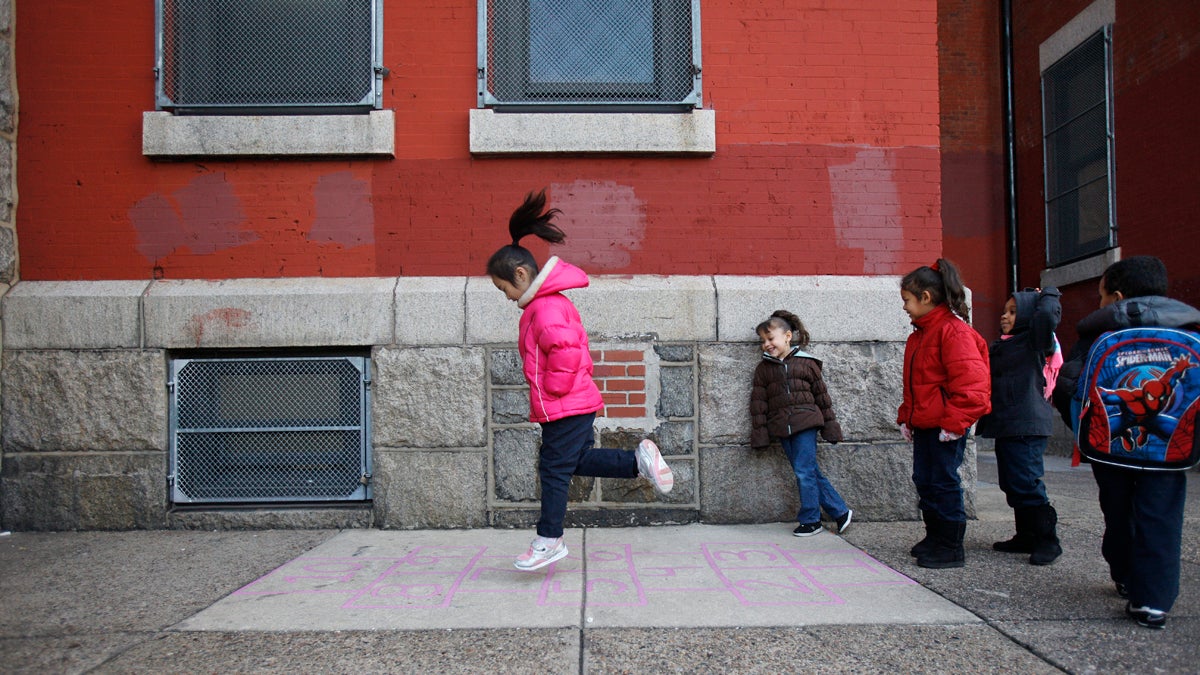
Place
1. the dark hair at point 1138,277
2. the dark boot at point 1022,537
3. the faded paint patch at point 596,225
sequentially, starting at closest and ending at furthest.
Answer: the dark hair at point 1138,277 → the dark boot at point 1022,537 → the faded paint patch at point 596,225

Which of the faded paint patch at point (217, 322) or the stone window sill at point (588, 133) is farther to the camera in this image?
the stone window sill at point (588, 133)

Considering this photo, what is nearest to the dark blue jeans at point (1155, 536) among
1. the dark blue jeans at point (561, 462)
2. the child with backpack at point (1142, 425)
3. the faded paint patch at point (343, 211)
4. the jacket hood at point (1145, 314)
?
the child with backpack at point (1142, 425)

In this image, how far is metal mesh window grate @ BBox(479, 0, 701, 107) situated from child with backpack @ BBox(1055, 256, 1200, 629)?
280 cm

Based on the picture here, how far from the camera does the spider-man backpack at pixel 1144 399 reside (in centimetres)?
276

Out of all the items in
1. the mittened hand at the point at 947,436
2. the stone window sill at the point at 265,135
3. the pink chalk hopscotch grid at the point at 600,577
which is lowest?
the pink chalk hopscotch grid at the point at 600,577

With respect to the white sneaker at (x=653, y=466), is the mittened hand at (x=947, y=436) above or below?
above

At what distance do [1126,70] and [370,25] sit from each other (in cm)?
791

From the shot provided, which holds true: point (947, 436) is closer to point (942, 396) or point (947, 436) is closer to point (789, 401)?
point (942, 396)

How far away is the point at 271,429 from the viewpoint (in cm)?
477

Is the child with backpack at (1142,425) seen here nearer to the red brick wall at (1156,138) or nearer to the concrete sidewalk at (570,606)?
the concrete sidewalk at (570,606)

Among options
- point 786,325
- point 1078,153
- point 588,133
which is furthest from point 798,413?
point 1078,153

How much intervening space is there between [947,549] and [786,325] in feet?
4.97

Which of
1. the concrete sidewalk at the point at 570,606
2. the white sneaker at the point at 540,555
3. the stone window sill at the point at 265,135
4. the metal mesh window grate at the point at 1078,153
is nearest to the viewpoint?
the concrete sidewalk at the point at 570,606

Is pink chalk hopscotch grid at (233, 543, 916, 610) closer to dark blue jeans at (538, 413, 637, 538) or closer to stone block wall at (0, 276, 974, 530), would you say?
dark blue jeans at (538, 413, 637, 538)
